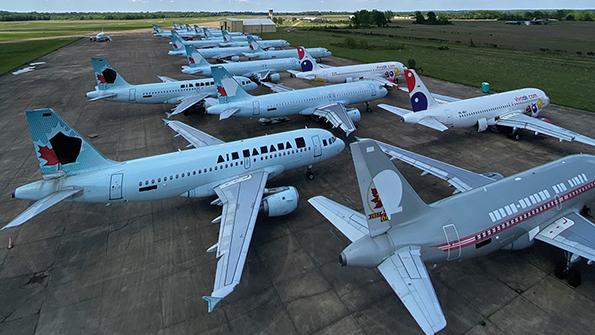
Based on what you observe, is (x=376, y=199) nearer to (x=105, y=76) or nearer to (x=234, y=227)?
(x=234, y=227)

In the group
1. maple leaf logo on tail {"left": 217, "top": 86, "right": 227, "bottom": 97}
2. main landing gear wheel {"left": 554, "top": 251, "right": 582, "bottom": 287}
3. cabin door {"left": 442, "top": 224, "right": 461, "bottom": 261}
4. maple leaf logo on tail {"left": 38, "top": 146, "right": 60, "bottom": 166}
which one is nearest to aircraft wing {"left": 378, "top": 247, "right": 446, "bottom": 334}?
cabin door {"left": 442, "top": 224, "right": 461, "bottom": 261}

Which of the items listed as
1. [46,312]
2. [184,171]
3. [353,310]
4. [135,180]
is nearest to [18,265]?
[46,312]

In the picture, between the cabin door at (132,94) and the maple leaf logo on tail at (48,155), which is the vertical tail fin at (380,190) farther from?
the cabin door at (132,94)

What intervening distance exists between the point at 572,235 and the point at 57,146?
87.7ft

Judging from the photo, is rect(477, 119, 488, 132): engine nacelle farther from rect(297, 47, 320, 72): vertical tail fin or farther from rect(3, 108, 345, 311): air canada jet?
rect(297, 47, 320, 72): vertical tail fin

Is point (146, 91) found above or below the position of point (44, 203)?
above

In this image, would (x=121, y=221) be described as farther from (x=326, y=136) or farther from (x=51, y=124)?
(x=326, y=136)

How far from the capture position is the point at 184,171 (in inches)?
830

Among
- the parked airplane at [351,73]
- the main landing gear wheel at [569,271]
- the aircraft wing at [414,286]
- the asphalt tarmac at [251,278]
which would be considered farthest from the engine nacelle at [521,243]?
the parked airplane at [351,73]

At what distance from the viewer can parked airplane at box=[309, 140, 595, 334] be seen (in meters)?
12.1

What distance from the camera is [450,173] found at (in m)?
20.9

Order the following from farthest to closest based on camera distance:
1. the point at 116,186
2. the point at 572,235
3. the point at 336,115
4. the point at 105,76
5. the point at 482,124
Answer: the point at 105,76 < the point at 336,115 < the point at 482,124 < the point at 116,186 < the point at 572,235

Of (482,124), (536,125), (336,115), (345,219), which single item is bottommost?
(482,124)

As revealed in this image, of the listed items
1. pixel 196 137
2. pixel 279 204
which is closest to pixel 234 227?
pixel 279 204
